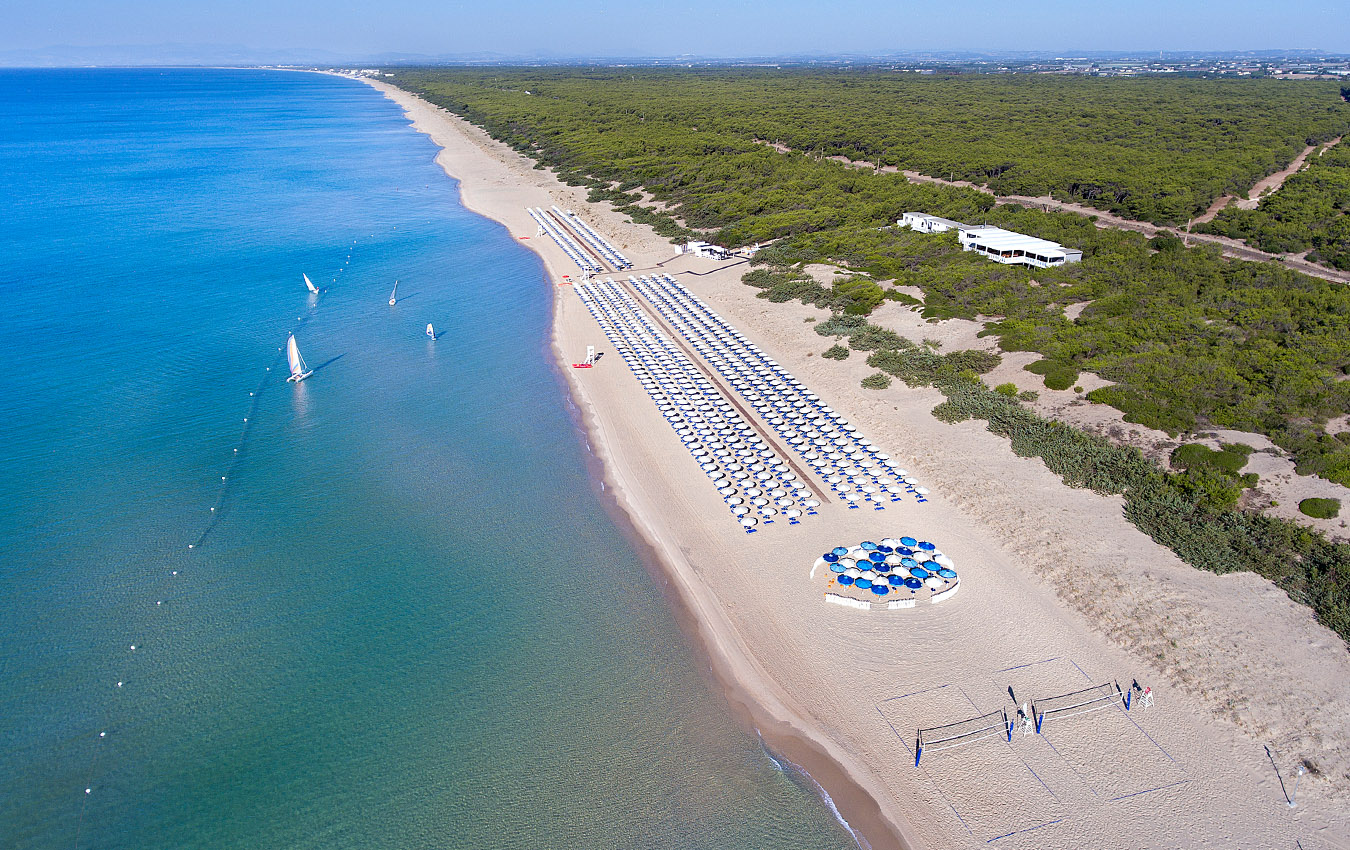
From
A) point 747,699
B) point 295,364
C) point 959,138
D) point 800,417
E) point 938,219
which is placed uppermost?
point 959,138

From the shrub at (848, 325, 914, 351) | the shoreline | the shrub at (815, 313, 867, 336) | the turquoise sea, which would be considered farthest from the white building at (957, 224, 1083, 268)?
the shoreline

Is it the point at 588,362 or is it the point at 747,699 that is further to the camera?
the point at 588,362

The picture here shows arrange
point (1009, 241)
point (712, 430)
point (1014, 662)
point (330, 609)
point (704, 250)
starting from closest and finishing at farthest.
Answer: point (1014, 662)
point (330, 609)
point (712, 430)
point (1009, 241)
point (704, 250)

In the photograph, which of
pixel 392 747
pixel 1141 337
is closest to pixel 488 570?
pixel 392 747

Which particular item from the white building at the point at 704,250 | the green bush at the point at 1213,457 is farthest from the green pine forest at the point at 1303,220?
the white building at the point at 704,250

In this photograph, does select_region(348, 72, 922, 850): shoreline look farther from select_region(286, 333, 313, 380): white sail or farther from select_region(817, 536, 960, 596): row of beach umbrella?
select_region(286, 333, 313, 380): white sail

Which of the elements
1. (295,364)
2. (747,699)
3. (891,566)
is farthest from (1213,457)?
(295,364)

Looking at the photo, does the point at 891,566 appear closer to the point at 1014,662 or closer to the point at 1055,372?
the point at 1014,662

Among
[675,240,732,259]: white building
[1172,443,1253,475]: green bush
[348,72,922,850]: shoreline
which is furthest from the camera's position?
[675,240,732,259]: white building
